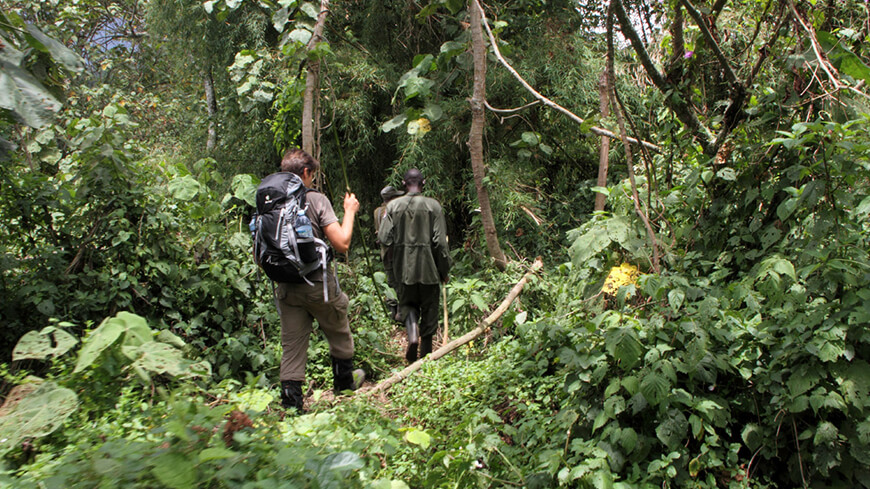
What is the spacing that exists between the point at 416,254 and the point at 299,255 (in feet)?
4.82

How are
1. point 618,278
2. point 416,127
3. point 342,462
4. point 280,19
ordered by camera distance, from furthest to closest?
point 280,19 < point 416,127 < point 618,278 < point 342,462

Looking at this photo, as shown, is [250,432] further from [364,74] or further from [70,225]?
[364,74]

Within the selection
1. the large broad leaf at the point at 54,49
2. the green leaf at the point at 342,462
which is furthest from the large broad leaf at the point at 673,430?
the large broad leaf at the point at 54,49

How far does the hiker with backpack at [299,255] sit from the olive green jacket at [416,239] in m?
1.01

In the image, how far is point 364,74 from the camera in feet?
22.8

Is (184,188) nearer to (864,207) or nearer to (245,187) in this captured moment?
(245,187)

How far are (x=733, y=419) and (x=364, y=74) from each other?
5681 mm

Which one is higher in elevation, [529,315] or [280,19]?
[280,19]

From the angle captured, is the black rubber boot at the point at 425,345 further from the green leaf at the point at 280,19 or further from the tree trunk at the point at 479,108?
the green leaf at the point at 280,19

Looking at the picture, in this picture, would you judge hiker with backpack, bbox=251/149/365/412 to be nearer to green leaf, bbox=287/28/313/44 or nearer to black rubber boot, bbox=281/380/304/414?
black rubber boot, bbox=281/380/304/414

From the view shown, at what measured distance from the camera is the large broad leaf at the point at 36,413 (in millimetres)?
2232

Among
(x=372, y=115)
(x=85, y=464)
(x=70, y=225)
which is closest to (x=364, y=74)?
(x=372, y=115)

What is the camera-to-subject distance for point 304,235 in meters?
3.38

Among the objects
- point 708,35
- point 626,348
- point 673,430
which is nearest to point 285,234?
point 626,348
